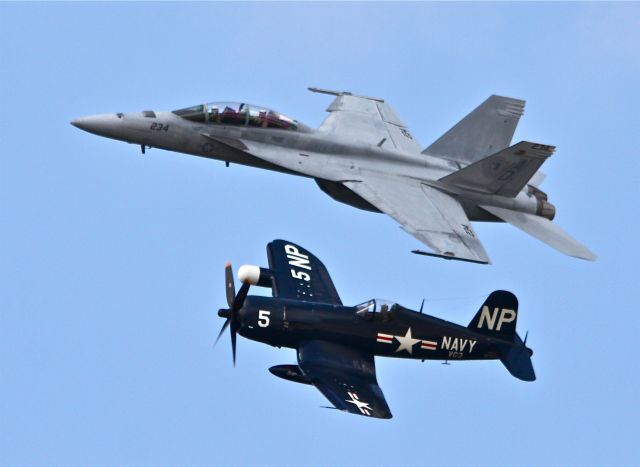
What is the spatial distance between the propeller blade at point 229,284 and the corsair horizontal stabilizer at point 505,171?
8121 mm

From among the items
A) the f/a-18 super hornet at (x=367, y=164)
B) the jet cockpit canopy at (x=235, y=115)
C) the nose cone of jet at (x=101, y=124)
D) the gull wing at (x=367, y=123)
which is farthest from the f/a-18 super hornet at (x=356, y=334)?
the gull wing at (x=367, y=123)

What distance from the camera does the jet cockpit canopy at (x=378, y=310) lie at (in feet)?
143

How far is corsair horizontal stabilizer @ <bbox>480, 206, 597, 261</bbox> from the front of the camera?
4784 centimetres

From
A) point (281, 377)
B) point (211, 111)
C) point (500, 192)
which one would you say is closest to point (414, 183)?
point (500, 192)

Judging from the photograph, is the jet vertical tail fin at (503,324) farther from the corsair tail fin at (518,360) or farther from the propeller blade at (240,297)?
the propeller blade at (240,297)

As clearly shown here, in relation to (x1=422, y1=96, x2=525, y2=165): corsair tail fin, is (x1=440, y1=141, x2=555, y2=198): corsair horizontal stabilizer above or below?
below

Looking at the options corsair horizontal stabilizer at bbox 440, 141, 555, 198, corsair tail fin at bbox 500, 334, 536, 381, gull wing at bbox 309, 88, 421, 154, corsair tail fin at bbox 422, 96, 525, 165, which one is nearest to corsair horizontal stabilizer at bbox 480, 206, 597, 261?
corsair horizontal stabilizer at bbox 440, 141, 555, 198

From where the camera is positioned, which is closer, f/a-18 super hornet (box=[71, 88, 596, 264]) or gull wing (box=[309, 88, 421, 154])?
f/a-18 super hornet (box=[71, 88, 596, 264])

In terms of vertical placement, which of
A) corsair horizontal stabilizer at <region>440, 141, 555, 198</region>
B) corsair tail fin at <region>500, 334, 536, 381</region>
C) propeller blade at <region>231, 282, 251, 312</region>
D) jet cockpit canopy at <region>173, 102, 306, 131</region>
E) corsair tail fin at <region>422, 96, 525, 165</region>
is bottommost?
corsair tail fin at <region>500, 334, 536, 381</region>

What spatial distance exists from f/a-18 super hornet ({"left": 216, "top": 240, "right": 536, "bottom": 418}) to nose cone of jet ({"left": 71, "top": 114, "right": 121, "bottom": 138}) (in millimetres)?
5949

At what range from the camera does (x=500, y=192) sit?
162 feet

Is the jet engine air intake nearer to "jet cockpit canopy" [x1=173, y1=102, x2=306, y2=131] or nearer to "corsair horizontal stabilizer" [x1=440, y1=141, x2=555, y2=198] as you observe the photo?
"corsair horizontal stabilizer" [x1=440, y1=141, x2=555, y2=198]

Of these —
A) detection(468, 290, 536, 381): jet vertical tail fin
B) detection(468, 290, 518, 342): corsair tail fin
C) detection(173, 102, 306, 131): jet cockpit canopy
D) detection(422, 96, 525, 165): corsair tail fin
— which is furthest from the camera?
detection(422, 96, 525, 165): corsair tail fin

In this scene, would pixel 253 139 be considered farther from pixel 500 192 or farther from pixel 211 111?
pixel 500 192
